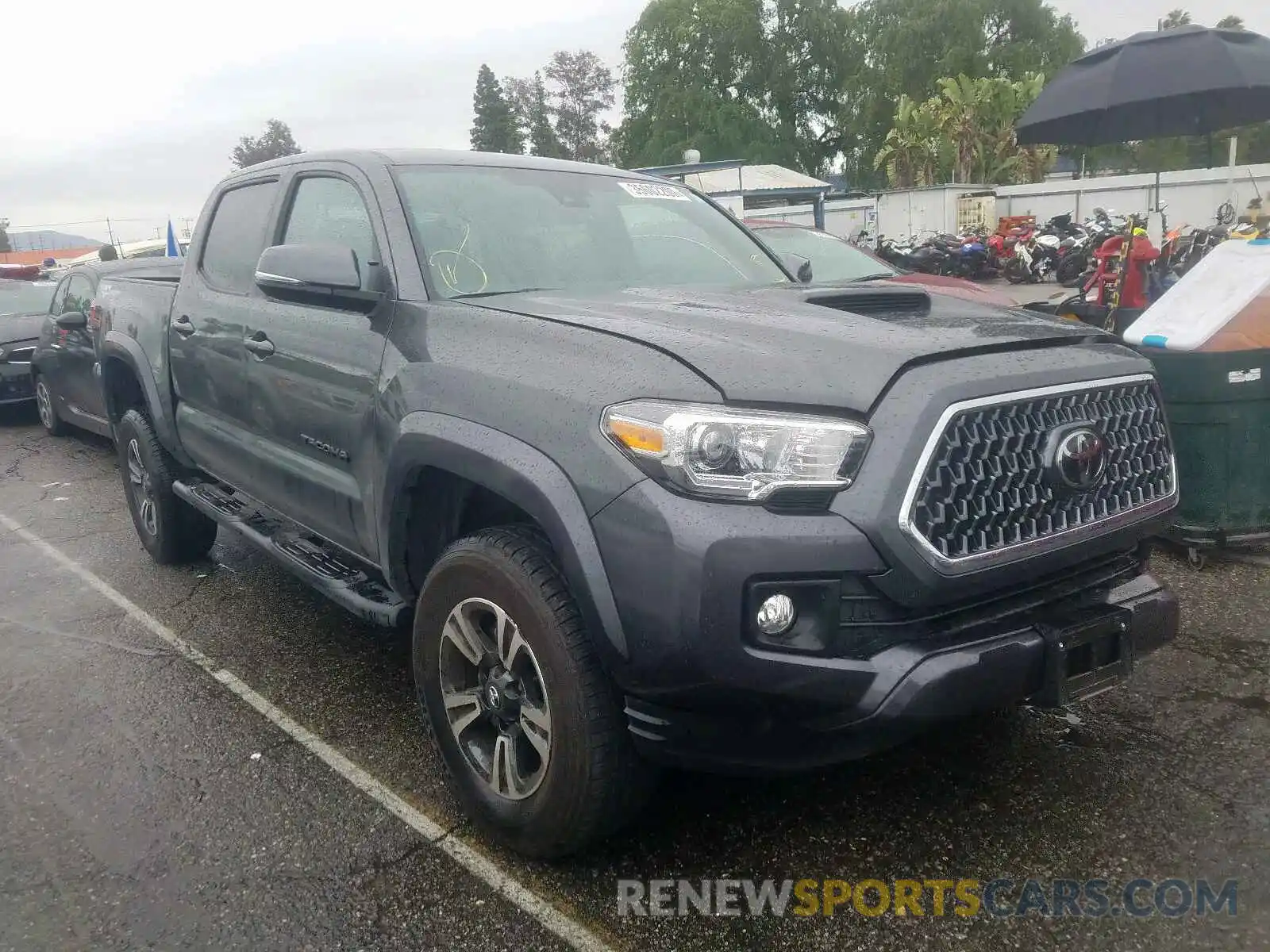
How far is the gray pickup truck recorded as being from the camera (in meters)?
2.07

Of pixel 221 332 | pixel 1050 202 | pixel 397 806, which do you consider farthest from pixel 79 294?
pixel 1050 202

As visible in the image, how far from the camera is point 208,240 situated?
449cm

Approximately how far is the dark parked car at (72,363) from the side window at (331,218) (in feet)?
13.9

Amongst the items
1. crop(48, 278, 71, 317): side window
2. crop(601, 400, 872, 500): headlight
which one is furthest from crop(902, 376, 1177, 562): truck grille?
crop(48, 278, 71, 317): side window

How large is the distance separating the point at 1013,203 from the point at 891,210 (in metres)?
3.49

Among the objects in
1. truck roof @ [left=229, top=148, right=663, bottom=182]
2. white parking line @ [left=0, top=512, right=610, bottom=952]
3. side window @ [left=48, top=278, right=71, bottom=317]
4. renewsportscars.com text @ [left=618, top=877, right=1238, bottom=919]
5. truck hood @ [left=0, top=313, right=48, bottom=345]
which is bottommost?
renewsportscars.com text @ [left=618, top=877, right=1238, bottom=919]

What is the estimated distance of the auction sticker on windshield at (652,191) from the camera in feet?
12.6

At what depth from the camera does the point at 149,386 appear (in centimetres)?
→ 478

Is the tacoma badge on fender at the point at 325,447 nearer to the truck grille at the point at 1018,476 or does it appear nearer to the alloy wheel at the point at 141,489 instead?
the truck grille at the point at 1018,476

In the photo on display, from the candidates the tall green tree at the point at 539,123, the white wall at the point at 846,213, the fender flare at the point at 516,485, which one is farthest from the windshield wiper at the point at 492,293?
the tall green tree at the point at 539,123

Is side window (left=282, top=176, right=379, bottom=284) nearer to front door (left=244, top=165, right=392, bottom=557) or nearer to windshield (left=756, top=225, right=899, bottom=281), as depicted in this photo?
front door (left=244, top=165, right=392, bottom=557)

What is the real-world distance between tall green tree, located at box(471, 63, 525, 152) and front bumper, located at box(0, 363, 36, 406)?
5036 cm

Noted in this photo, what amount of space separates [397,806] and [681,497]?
1488 millimetres

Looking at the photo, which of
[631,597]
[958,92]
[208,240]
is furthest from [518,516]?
[958,92]
